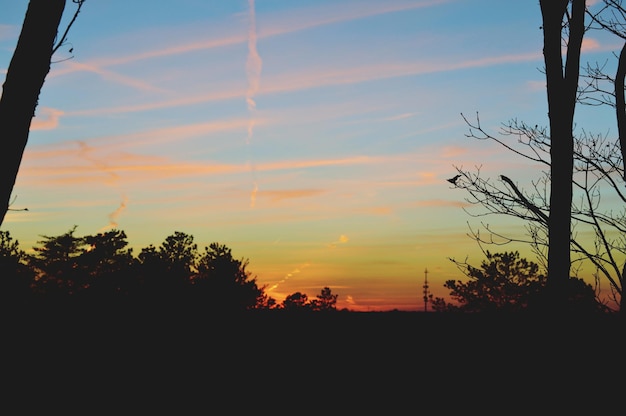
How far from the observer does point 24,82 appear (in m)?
4.50

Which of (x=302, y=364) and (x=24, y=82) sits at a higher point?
(x=24, y=82)

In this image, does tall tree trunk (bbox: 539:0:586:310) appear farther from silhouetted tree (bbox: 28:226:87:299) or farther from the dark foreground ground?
silhouetted tree (bbox: 28:226:87:299)

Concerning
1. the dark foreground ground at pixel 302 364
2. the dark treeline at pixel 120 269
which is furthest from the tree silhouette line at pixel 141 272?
the dark foreground ground at pixel 302 364

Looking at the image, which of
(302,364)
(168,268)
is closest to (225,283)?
(168,268)

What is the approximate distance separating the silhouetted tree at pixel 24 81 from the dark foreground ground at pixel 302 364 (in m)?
5.11

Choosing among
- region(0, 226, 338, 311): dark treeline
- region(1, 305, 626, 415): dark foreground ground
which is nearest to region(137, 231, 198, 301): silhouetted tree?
region(0, 226, 338, 311): dark treeline

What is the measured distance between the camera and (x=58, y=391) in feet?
33.2

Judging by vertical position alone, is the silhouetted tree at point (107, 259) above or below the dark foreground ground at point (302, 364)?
above

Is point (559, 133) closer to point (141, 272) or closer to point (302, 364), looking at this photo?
point (302, 364)

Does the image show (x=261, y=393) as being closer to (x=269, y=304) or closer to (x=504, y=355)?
(x=504, y=355)

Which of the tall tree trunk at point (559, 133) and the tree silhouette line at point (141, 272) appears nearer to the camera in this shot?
the tall tree trunk at point (559, 133)

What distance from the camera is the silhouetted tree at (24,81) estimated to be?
4340 mm

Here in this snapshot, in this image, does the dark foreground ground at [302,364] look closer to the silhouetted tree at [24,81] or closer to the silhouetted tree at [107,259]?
the silhouetted tree at [24,81]

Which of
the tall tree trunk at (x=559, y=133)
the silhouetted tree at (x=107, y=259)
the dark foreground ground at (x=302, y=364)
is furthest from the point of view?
the silhouetted tree at (x=107, y=259)
